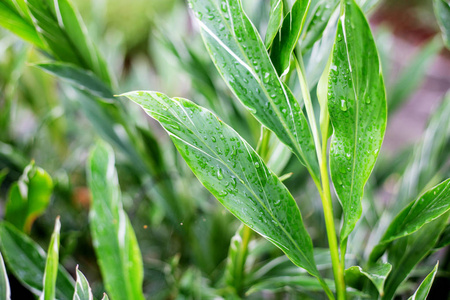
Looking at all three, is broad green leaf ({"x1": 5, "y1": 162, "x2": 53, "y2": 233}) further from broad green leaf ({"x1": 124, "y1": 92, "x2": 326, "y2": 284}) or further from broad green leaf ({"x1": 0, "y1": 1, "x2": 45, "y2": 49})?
broad green leaf ({"x1": 124, "y1": 92, "x2": 326, "y2": 284})

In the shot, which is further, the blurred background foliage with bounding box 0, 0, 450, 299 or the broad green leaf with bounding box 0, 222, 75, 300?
the blurred background foliage with bounding box 0, 0, 450, 299

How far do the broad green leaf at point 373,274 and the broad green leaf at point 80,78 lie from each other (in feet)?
1.29

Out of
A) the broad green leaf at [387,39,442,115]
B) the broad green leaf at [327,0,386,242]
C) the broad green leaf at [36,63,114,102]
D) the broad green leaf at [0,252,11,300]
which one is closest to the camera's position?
the broad green leaf at [327,0,386,242]

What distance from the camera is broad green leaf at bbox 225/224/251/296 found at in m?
0.48

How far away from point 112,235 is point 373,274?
300 millimetres

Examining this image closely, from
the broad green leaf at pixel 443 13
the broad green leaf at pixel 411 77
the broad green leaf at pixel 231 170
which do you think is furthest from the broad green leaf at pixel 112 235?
the broad green leaf at pixel 411 77

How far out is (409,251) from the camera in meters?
0.48

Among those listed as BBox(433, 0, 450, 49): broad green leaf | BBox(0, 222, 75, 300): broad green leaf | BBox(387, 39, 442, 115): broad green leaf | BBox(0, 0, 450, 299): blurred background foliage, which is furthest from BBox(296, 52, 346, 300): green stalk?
BBox(387, 39, 442, 115): broad green leaf

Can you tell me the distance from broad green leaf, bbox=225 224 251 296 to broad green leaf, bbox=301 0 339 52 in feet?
0.72

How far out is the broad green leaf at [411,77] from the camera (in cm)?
88

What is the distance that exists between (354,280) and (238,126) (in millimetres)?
357

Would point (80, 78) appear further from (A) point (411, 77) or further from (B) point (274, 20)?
(A) point (411, 77)

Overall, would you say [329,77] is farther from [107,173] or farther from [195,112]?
[107,173]

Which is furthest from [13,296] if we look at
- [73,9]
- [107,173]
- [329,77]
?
[329,77]
